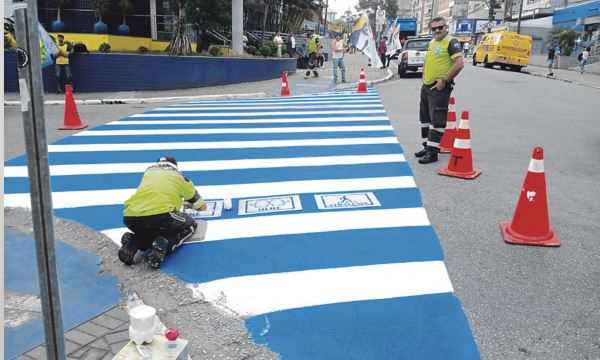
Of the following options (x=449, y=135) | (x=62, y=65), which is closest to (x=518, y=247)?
(x=449, y=135)

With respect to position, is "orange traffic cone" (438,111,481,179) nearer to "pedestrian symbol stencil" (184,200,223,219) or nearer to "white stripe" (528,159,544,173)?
"white stripe" (528,159,544,173)

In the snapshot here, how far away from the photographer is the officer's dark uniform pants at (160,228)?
4.25 metres

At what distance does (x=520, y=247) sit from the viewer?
4668mm

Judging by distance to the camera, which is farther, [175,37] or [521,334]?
[175,37]

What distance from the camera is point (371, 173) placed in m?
6.96

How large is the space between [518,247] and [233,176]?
372 cm

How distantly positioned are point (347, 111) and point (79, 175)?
24.7 ft

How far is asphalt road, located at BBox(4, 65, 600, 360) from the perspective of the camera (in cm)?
333

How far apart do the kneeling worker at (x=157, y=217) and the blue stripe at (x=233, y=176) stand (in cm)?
199

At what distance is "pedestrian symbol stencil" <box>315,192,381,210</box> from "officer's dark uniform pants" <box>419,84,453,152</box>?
2024mm

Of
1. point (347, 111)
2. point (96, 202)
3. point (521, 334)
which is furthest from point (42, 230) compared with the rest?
point (347, 111)

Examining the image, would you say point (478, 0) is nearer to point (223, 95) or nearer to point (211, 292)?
point (223, 95)

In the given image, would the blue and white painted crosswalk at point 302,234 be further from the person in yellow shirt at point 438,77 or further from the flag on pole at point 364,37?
the flag on pole at point 364,37

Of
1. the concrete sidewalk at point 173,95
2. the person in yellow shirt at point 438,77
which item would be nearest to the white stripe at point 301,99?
the concrete sidewalk at point 173,95
